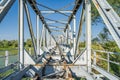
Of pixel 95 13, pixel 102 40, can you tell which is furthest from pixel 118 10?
pixel 102 40

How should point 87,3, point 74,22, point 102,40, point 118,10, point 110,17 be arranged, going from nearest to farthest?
point 110,17, point 87,3, point 74,22, point 118,10, point 102,40

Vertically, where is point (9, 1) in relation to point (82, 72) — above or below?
above

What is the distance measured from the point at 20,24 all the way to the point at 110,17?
3.47 metres

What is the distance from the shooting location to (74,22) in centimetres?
1644

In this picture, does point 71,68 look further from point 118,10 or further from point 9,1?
point 118,10

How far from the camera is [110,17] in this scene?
505 cm

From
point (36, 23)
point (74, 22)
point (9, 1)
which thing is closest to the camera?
point (9, 1)

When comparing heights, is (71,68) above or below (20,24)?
below

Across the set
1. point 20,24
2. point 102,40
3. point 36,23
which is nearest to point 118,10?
point 102,40

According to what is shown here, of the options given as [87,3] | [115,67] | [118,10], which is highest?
[118,10]

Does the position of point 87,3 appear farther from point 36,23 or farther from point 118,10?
point 118,10

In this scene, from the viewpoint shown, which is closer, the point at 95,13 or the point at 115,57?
the point at 115,57

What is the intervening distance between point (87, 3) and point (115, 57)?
8801 millimetres

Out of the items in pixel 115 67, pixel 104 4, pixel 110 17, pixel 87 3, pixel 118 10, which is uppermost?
pixel 118 10
